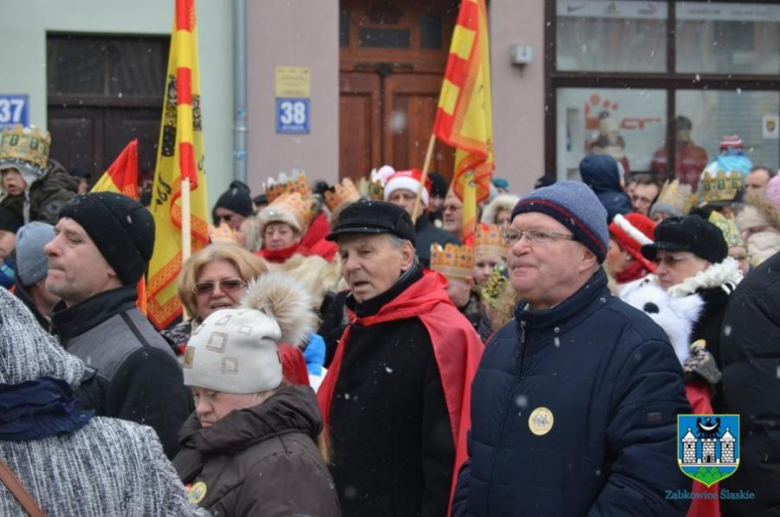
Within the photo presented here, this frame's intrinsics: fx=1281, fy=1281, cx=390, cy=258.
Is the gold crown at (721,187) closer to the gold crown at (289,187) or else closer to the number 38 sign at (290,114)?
the gold crown at (289,187)

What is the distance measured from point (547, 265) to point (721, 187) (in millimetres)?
5920

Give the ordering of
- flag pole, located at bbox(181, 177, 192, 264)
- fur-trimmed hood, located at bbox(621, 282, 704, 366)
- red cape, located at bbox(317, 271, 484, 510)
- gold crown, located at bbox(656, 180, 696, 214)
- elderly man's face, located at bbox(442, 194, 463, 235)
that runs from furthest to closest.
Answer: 1. gold crown, located at bbox(656, 180, 696, 214)
2. elderly man's face, located at bbox(442, 194, 463, 235)
3. flag pole, located at bbox(181, 177, 192, 264)
4. fur-trimmed hood, located at bbox(621, 282, 704, 366)
5. red cape, located at bbox(317, 271, 484, 510)

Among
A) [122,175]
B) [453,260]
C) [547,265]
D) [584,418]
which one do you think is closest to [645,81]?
[453,260]

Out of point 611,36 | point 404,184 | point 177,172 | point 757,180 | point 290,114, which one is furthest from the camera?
point 611,36

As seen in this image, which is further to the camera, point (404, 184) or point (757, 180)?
point (757, 180)

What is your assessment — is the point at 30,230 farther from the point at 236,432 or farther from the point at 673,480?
the point at 673,480

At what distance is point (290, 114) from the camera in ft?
42.7

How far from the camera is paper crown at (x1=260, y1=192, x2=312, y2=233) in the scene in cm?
815

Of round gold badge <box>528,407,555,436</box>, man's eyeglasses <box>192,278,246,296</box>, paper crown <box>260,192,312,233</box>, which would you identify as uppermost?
paper crown <box>260,192,312,233</box>

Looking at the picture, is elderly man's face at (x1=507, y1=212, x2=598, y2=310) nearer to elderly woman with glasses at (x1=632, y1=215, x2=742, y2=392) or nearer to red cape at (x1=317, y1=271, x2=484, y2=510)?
red cape at (x1=317, y1=271, x2=484, y2=510)

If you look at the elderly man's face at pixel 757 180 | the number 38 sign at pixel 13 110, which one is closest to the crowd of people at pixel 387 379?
the elderly man's face at pixel 757 180

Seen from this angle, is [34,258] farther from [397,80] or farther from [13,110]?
[397,80]

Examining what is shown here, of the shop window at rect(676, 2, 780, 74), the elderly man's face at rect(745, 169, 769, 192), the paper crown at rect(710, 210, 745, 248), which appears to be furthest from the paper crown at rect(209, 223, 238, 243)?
the shop window at rect(676, 2, 780, 74)

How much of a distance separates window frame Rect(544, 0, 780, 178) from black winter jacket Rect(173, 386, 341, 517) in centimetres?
1059
